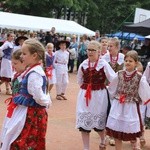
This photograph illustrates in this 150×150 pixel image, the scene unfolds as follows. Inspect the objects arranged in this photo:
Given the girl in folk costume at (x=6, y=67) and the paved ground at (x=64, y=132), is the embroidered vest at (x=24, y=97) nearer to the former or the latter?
the paved ground at (x=64, y=132)

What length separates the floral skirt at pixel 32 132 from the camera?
4.76 meters

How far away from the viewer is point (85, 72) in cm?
659

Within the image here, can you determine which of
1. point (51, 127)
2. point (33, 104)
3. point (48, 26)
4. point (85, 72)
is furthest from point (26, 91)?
point (48, 26)

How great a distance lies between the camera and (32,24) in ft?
86.0

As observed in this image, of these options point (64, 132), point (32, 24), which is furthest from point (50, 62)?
point (32, 24)

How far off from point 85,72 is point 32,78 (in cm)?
198

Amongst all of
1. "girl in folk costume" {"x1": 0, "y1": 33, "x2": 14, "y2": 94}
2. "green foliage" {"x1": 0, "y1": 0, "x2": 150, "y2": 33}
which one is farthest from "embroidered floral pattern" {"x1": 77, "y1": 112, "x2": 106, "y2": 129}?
"green foliage" {"x1": 0, "y1": 0, "x2": 150, "y2": 33}

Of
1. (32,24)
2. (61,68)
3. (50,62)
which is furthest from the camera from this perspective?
(32,24)

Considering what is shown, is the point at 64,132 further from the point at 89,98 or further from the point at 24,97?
the point at 24,97

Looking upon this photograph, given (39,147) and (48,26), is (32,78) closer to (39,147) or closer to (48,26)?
(39,147)

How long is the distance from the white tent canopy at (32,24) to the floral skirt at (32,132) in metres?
19.8

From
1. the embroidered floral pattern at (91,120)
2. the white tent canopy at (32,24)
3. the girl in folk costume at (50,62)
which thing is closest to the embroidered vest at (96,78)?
the embroidered floral pattern at (91,120)

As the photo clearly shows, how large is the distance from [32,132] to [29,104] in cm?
31

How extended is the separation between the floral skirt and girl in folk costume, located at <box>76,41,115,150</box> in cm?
166
